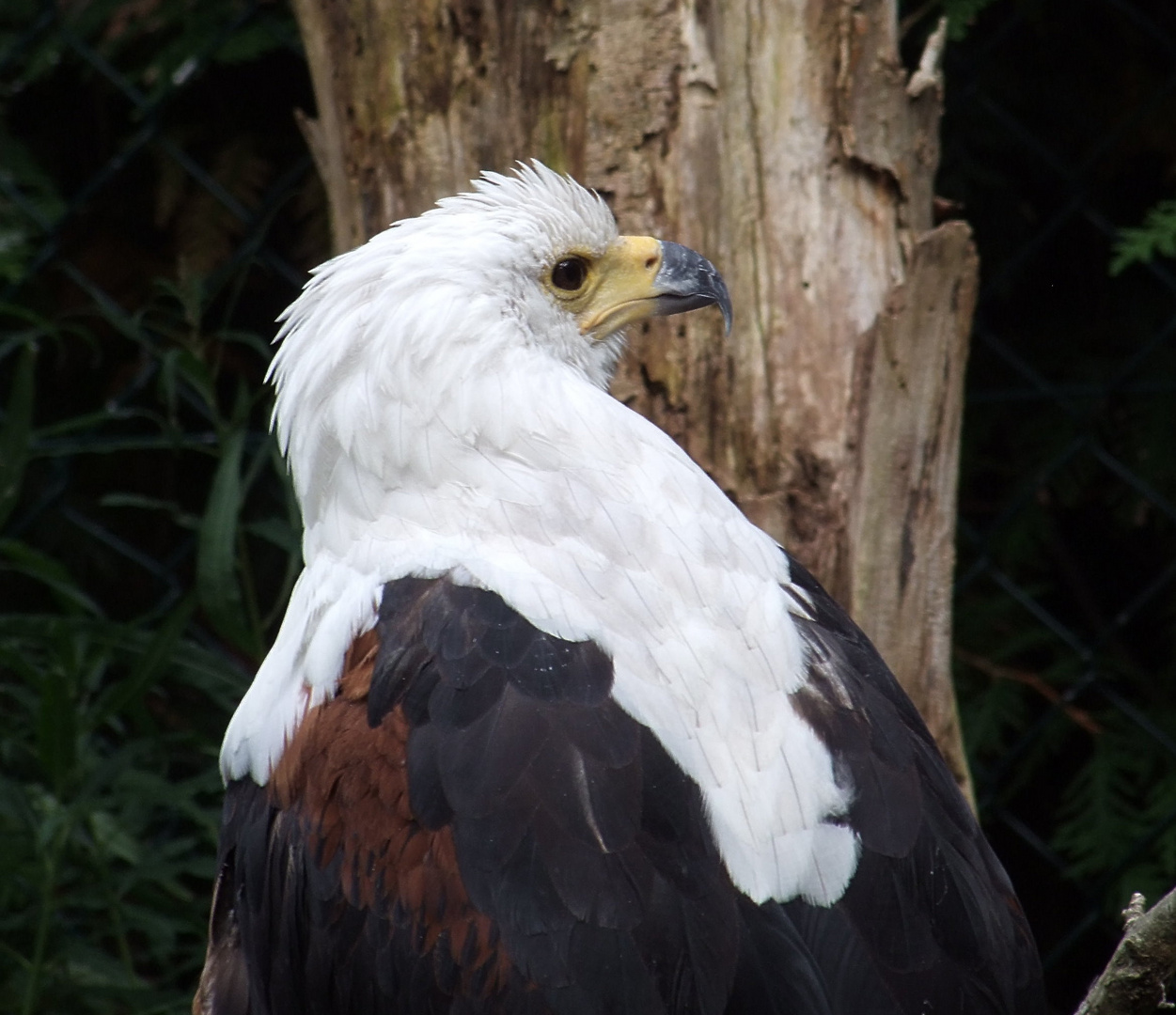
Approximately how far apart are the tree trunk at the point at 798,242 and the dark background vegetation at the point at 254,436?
0.54 meters

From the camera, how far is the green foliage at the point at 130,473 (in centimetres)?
260

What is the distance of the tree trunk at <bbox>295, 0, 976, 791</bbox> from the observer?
2.25 meters

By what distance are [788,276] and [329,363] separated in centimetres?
72

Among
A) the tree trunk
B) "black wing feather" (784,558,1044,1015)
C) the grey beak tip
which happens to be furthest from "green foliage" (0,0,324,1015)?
"black wing feather" (784,558,1044,1015)

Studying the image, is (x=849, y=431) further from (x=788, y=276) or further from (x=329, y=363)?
(x=329, y=363)

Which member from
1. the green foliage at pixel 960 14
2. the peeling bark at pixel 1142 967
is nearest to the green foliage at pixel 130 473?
the green foliage at pixel 960 14

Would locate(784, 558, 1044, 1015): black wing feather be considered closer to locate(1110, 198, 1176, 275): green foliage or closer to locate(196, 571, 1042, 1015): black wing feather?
locate(196, 571, 1042, 1015): black wing feather

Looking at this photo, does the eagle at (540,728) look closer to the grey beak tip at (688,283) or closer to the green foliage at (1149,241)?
the grey beak tip at (688,283)

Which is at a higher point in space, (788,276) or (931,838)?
(788,276)

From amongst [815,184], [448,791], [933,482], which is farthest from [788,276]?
[448,791]

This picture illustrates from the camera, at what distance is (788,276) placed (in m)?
2.27

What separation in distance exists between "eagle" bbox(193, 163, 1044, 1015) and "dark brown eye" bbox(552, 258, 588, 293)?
2 cm

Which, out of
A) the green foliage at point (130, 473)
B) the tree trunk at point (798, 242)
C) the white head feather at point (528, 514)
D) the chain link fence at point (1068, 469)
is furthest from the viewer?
the chain link fence at point (1068, 469)

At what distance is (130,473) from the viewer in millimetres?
3453
